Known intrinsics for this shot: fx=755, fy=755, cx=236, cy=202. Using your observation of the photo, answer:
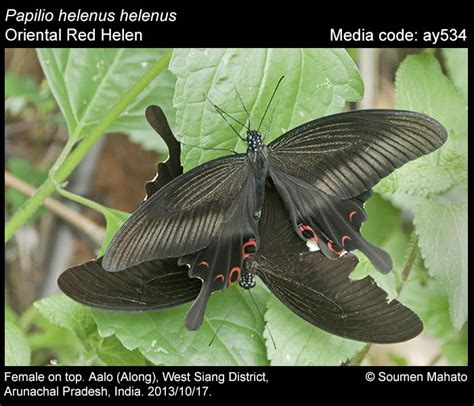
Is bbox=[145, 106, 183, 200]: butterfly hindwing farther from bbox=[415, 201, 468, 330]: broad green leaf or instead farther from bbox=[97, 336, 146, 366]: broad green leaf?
bbox=[415, 201, 468, 330]: broad green leaf

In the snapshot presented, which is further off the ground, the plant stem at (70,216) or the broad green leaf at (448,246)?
the plant stem at (70,216)

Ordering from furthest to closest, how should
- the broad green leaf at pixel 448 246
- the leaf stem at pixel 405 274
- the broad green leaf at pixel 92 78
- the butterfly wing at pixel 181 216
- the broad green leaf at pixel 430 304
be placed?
the broad green leaf at pixel 430 304 < the broad green leaf at pixel 92 78 < the leaf stem at pixel 405 274 < the broad green leaf at pixel 448 246 < the butterfly wing at pixel 181 216

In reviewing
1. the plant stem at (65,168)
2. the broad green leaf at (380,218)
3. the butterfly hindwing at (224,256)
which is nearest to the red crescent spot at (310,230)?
the butterfly hindwing at (224,256)

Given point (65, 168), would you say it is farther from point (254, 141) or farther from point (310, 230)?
point (310, 230)

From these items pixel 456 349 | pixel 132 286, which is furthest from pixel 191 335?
pixel 456 349

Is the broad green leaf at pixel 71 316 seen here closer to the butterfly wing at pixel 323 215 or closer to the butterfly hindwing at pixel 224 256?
the butterfly hindwing at pixel 224 256
